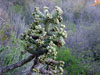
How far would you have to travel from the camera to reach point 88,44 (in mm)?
8281

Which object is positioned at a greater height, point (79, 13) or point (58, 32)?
point (79, 13)

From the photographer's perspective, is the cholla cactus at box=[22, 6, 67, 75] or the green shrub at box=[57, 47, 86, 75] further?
the green shrub at box=[57, 47, 86, 75]

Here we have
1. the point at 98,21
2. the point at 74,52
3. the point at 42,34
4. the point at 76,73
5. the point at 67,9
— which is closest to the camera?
the point at 42,34

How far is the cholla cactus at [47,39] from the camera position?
1.15 meters

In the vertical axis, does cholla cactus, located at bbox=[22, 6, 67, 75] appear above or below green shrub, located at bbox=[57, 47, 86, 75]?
above

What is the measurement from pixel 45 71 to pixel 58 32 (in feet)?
1.09

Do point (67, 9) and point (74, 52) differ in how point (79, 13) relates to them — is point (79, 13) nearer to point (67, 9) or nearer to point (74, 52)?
point (67, 9)

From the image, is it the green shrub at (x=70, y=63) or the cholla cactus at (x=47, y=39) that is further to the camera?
the green shrub at (x=70, y=63)

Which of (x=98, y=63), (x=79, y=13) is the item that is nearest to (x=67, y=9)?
(x=79, y=13)

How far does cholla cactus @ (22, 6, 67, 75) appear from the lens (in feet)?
3.79

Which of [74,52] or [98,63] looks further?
[74,52]

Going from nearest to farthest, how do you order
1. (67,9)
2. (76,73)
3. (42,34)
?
(42,34)
(76,73)
(67,9)

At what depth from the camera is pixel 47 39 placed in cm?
120

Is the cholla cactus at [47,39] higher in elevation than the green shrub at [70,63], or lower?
higher
